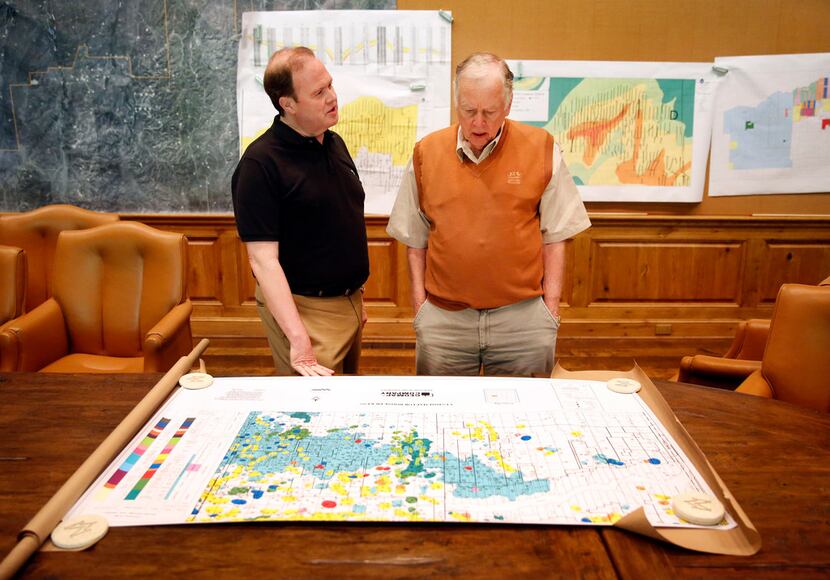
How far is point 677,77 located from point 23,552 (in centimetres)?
413

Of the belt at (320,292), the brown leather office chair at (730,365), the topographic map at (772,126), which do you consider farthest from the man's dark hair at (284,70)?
the topographic map at (772,126)

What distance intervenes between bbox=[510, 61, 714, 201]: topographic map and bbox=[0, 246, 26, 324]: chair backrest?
9.23 ft

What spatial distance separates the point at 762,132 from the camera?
409cm

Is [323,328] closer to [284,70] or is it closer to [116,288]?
[284,70]

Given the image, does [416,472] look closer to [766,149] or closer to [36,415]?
[36,415]

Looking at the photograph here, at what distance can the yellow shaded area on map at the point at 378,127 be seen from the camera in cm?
398

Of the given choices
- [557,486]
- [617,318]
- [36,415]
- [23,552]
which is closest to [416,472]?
[557,486]

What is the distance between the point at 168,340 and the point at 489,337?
1323 mm

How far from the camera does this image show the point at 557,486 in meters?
1.05

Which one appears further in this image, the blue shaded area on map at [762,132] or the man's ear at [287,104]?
the blue shaded area on map at [762,132]

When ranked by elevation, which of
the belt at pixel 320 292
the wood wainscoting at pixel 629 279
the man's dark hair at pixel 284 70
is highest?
the man's dark hair at pixel 284 70

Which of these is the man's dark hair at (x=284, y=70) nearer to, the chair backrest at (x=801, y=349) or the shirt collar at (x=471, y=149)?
the shirt collar at (x=471, y=149)

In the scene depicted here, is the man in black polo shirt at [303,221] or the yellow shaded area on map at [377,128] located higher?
the yellow shaded area on map at [377,128]

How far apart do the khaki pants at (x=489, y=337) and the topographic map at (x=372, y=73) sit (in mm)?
2259
